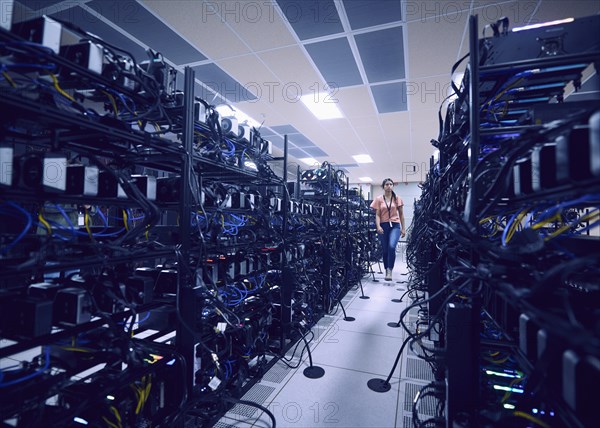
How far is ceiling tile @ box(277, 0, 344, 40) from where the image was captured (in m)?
2.39

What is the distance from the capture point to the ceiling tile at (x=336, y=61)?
295 centimetres

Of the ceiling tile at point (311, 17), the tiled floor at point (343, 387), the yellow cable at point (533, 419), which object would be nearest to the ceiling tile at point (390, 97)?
the ceiling tile at point (311, 17)

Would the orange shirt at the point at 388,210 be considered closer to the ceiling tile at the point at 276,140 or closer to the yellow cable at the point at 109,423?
the ceiling tile at the point at 276,140

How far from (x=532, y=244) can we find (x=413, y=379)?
1465 millimetres

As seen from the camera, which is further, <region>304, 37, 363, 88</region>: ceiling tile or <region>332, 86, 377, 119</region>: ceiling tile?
<region>332, 86, 377, 119</region>: ceiling tile

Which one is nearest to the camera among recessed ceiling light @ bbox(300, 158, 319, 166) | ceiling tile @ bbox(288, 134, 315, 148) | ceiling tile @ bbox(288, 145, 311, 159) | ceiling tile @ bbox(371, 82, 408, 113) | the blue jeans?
ceiling tile @ bbox(371, 82, 408, 113)

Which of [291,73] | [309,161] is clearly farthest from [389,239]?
[309,161]

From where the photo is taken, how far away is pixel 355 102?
14.6 feet

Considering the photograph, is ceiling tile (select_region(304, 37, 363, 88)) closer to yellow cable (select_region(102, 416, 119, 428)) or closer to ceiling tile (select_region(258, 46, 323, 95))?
ceiling tile (select_region(258, 46, 323, 95))

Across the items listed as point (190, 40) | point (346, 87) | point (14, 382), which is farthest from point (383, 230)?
point (14, 382)

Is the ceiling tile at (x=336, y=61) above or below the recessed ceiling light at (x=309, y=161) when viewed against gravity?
below

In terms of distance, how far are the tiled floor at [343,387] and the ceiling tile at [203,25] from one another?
3.02 m

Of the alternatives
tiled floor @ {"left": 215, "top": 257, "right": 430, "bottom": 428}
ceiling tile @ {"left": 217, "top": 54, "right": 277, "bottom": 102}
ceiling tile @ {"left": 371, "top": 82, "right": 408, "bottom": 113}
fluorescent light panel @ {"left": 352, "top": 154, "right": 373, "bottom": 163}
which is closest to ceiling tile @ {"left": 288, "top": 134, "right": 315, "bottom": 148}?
fluorescent light panel @ {"left": 352, "top": 154, "right": 373, "bottom": 163}

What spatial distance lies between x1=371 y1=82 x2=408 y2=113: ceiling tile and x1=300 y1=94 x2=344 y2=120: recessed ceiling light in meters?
0.66
